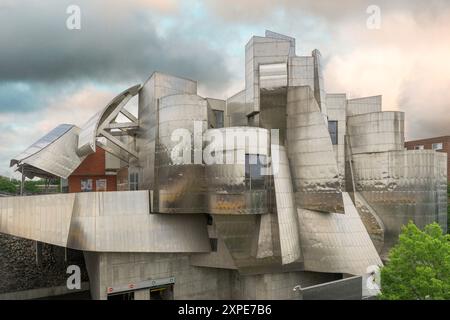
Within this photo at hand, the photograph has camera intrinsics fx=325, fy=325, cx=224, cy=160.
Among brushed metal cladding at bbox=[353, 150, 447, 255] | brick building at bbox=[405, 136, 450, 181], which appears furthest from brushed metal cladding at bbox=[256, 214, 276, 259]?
brick building at bbox=[405, 136, 450, 181]

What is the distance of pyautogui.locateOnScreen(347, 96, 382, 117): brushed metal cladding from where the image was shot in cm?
3697

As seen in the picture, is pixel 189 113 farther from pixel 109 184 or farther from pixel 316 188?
pixel 109 184

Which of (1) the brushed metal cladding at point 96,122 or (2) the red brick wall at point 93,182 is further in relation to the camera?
(2) the red brick wall at point 93,182

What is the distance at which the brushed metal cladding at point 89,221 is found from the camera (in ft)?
83.4

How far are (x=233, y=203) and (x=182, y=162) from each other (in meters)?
5.14

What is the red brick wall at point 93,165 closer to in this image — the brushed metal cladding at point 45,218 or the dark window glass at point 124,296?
the brushed metal cladding at point 45,218

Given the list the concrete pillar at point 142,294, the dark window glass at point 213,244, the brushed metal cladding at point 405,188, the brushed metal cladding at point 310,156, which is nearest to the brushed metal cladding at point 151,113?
the dark window glass at point 213,244

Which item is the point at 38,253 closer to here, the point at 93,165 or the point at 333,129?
the point at 93,165

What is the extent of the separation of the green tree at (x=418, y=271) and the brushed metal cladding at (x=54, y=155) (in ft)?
93.3

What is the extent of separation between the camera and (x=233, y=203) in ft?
79.5

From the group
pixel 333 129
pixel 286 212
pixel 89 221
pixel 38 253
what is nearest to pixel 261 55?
pixel 333 129

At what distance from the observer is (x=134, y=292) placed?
1061 inches
